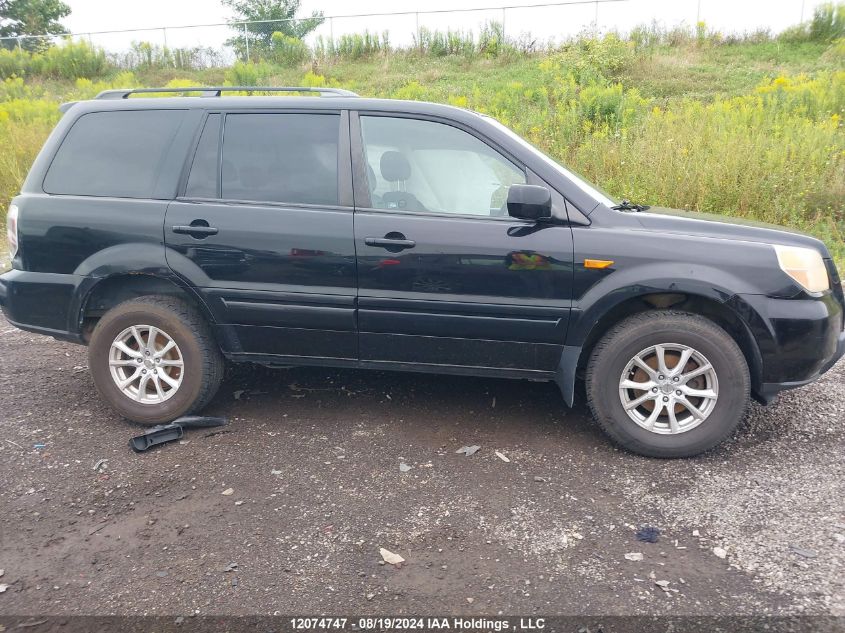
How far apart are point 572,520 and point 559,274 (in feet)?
4.20

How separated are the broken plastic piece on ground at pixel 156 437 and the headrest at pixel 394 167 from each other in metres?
1.94

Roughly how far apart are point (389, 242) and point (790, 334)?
85.3 inches

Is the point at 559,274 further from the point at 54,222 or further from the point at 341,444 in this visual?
the point at 54,222

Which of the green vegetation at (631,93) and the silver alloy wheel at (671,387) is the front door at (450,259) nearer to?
the silver alloy wheel at (671,387)

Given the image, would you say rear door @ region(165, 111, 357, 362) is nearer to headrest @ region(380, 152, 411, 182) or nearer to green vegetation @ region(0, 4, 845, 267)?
headrest @ region(380, 152, 411, 182)

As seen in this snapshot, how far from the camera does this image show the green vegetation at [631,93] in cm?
832

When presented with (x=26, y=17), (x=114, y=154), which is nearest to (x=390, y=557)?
(x=114, y=154)

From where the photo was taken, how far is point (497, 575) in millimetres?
2631

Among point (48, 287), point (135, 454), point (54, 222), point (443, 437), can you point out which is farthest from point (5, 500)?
point (443, 437)

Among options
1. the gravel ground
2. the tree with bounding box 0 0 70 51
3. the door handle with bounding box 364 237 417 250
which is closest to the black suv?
the door handle with bounding box 364 237 417 250

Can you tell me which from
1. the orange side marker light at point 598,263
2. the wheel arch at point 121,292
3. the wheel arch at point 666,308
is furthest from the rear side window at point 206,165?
the wheel arch at point 666,308

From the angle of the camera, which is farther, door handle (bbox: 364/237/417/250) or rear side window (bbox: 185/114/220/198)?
rear side window (bbox: 185/114/220/198)

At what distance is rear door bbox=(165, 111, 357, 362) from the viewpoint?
3746mm

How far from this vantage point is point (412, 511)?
310 cm
